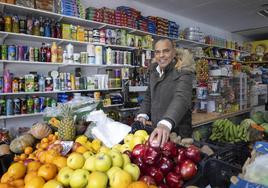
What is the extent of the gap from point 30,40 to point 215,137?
331 cm

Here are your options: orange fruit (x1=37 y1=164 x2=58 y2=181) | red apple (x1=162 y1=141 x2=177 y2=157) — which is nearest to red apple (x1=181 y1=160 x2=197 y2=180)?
red apple (x1=162 y1=141 x2=177 y2=157)

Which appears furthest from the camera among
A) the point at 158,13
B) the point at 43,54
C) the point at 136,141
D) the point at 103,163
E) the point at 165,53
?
the point at 158,13

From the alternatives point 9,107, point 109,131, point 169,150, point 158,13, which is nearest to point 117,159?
point 169,150

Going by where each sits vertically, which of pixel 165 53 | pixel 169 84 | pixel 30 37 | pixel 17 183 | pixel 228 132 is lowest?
pixel 228 132

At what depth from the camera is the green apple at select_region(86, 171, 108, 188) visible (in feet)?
3.00

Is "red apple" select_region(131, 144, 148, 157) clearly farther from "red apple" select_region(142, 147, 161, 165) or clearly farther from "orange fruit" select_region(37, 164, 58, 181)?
"orange fruit" select_region(37, 164, 58, 181)

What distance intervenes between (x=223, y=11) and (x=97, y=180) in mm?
6017

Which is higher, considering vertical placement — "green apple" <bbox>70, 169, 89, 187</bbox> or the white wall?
the white wall

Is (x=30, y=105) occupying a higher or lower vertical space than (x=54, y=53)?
lower

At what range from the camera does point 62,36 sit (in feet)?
11.4

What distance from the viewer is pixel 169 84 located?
2.12m

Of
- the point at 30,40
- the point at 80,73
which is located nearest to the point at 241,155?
the point at 80,73

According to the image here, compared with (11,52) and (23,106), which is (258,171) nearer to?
(23,106)

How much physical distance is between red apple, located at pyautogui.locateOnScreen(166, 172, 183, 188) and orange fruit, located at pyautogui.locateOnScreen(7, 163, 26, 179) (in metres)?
0.66
